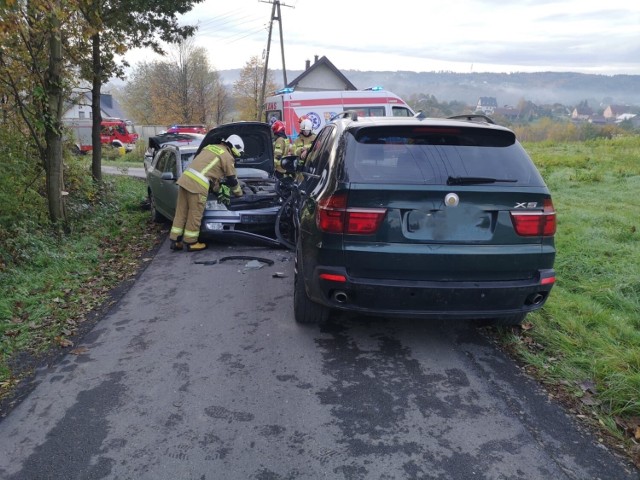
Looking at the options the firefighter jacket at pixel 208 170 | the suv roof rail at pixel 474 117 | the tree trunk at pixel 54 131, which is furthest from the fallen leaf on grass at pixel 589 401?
the tree trunk at pixel 54 131

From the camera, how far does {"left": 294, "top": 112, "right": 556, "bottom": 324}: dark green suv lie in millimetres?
3637

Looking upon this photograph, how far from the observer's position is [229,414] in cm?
327

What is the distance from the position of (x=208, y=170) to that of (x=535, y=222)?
16.0 feet

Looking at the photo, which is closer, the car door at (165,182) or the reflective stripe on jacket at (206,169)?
the reflective stripe on jacket at (206,169)

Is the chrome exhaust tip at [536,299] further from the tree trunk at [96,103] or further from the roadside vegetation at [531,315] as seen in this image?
the tree trunk at [96,103]

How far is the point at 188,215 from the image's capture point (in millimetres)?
7500

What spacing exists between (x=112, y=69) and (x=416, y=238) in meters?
11.2

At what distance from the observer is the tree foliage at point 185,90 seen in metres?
47.3

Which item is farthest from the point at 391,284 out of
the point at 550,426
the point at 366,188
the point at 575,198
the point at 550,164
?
the point at 550,164

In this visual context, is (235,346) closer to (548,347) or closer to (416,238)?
(416,238)

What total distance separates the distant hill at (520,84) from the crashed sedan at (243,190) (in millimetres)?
105725

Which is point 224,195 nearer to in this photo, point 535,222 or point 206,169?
point 206,169

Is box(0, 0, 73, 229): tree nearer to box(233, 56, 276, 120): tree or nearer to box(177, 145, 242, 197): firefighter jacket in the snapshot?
box(177, 145, 242, 197): firefighter jacket

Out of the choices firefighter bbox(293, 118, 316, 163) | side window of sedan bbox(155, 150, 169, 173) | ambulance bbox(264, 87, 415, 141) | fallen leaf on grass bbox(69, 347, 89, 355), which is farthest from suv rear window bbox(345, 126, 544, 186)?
ambulance bbox(264, 87, 415, 141)
